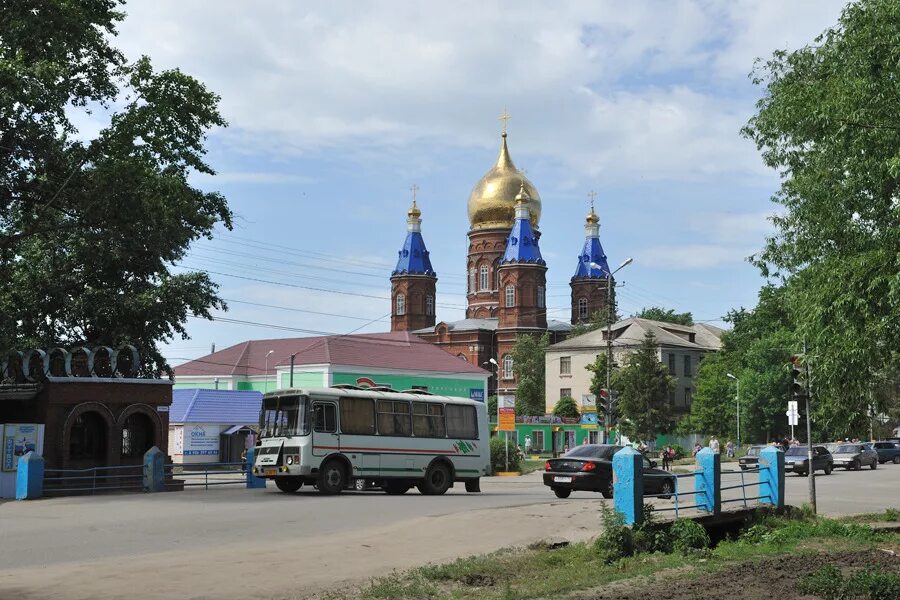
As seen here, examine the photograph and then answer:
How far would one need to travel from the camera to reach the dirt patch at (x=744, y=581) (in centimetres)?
1166

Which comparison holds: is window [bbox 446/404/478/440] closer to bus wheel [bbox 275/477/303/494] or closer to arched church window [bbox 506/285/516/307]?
bus wheel [bbox 275/477/303/494]

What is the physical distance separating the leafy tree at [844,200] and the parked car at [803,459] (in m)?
21.4

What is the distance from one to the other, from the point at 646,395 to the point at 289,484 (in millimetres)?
51808

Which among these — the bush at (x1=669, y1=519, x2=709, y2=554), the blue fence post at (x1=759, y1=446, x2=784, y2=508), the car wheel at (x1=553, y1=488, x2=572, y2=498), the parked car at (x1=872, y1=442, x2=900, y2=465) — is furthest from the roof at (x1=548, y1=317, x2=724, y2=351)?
the bush at (x1=669, y1=519, x2=709, y2=554)

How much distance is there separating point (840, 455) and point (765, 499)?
105 feet

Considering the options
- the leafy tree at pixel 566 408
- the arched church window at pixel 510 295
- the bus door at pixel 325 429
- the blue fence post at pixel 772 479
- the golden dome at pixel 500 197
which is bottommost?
the blue fence post at pixel 772 479

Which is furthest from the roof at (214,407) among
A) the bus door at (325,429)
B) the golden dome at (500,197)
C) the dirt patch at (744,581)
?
the golden dome at (500,197)

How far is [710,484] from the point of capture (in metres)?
17.9

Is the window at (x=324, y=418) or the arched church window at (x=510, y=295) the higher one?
the arched church window at (x=510, y=295)

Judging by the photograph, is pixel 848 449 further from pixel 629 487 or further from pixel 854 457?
pixel 629 487

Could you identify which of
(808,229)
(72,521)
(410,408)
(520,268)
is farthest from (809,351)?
(520,268)

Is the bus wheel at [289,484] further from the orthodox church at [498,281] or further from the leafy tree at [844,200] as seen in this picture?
the orthodox church at [498,281]

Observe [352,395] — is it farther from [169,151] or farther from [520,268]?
[520,268]

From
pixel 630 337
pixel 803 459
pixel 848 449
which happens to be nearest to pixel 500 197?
pixel 630 337
